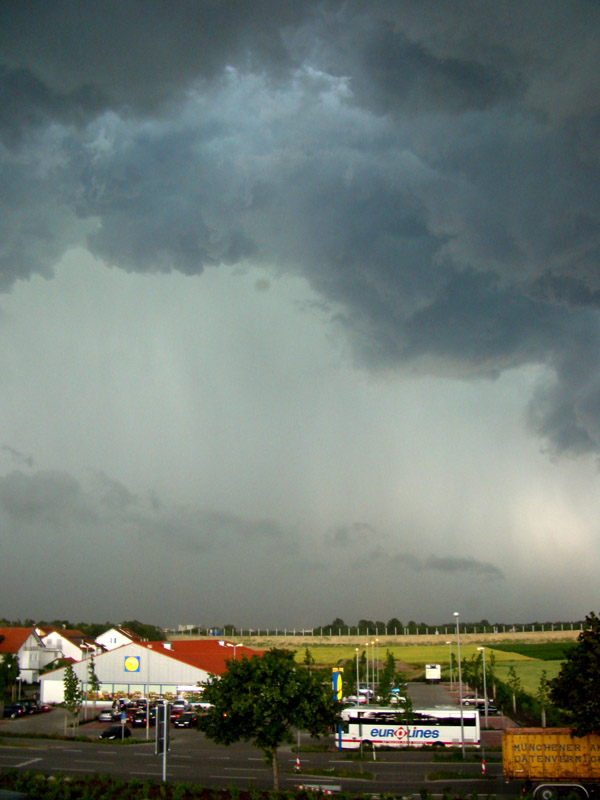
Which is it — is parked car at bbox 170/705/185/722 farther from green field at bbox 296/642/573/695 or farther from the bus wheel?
green field at bbox 296/642/573/695

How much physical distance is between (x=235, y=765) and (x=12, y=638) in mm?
91827

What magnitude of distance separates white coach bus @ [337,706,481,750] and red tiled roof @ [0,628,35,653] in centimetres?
8204

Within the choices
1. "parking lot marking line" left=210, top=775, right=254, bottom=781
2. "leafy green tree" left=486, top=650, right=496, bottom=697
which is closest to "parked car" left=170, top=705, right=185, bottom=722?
"parking lot marking line" left=210, top=775, right=254, bottom=781

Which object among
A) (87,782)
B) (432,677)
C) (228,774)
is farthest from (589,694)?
(432,677)

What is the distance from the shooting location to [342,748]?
56406mm

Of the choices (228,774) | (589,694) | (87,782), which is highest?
(589,694)

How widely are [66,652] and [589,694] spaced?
128923mm

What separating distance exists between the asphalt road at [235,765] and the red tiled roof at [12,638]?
64.0m

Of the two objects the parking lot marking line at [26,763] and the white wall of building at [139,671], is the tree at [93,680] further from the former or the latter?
the parking lot marking line at [26,763]

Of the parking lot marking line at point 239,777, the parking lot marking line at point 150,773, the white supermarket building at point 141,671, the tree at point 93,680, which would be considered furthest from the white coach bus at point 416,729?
the tree at point 93,680

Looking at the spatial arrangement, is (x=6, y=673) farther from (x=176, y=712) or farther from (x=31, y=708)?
(x=176, y=712)

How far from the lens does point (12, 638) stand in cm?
12525

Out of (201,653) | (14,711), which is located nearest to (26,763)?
(14,711)

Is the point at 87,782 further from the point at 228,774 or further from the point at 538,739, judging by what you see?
the point at 538,739
